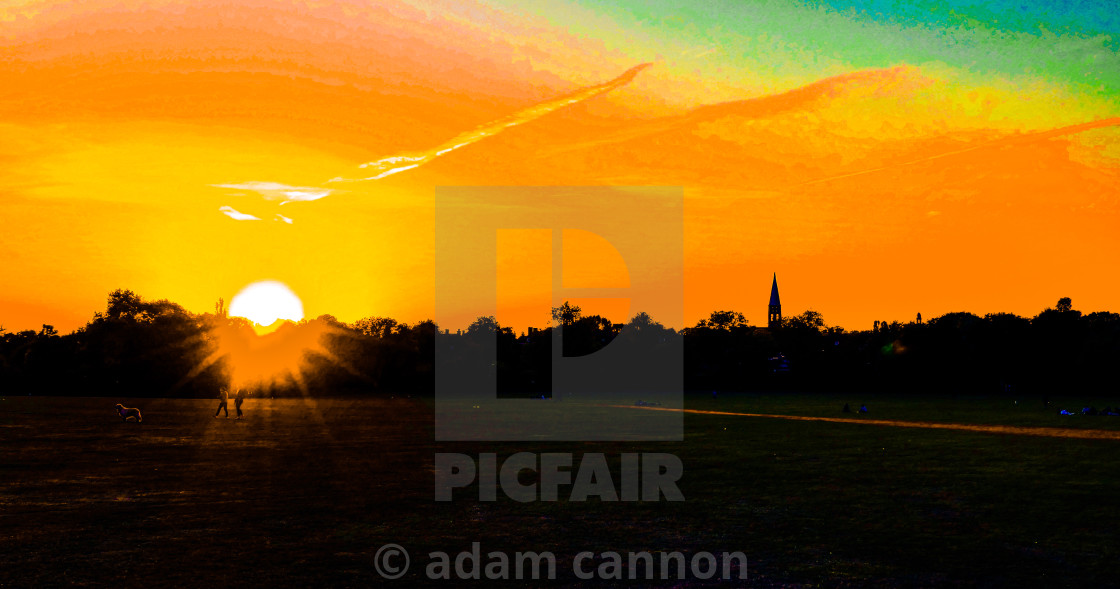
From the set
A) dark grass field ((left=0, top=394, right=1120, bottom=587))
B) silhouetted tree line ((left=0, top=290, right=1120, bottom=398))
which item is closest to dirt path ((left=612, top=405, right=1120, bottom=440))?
dark grass field ((left=0, top=394, right=1120, bottom=587))

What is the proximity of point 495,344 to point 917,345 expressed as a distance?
58.1 meters

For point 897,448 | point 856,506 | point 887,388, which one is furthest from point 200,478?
point 887,388

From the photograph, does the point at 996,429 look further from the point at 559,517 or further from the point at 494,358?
the point at 494,358

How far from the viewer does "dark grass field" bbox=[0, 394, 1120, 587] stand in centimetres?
1144

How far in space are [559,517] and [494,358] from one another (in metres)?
111

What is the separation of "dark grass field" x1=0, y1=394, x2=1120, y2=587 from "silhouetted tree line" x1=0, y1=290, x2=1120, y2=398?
242ft

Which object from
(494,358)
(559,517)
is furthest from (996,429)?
(494,358)

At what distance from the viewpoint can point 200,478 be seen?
67.1 ft

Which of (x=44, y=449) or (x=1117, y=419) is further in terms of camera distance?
(x=1117, y=419)

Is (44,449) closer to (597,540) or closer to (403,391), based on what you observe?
(597,540)

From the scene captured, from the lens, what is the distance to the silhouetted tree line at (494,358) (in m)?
101

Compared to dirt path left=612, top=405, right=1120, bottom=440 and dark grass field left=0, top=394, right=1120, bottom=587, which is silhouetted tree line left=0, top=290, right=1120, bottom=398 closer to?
dirt path left=612, top=405, right=1120, bottom=440

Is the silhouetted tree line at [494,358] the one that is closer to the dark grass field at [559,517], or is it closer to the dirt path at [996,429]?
the dirt path at [996,429]

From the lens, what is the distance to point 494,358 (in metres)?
125
